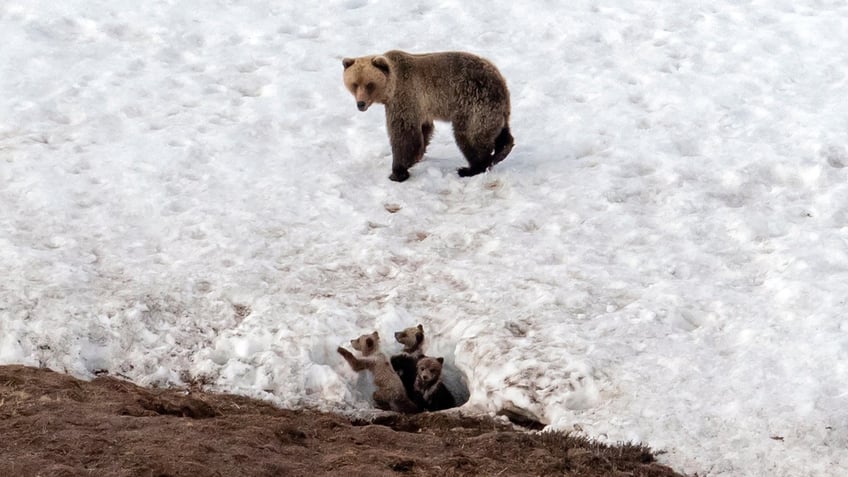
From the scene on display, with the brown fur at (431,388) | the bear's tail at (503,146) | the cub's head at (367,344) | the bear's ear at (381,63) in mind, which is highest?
the bear's ear at (381,63)

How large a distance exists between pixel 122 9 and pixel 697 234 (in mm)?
9513

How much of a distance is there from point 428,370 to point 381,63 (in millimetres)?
4359

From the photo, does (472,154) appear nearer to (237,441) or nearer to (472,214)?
(472,214)

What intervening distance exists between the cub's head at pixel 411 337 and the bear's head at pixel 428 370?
1.22 feet

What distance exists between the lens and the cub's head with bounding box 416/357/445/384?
8.59 meters

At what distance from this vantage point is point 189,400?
806cm

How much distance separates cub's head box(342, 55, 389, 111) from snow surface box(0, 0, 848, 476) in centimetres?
96

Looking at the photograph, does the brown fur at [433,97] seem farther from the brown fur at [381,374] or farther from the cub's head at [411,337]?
the brown fur at [381,374]

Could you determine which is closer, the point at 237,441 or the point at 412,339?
the point at 237,441

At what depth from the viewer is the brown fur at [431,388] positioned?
861cm

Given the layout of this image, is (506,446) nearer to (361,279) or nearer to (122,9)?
(361,279)

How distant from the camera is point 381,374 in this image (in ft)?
28.4

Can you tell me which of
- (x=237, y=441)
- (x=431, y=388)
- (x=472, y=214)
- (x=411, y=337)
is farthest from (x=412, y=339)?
(x=472, y=214)

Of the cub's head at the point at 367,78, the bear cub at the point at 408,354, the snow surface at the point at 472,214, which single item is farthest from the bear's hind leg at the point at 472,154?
the bear cub at the point at 408,354
